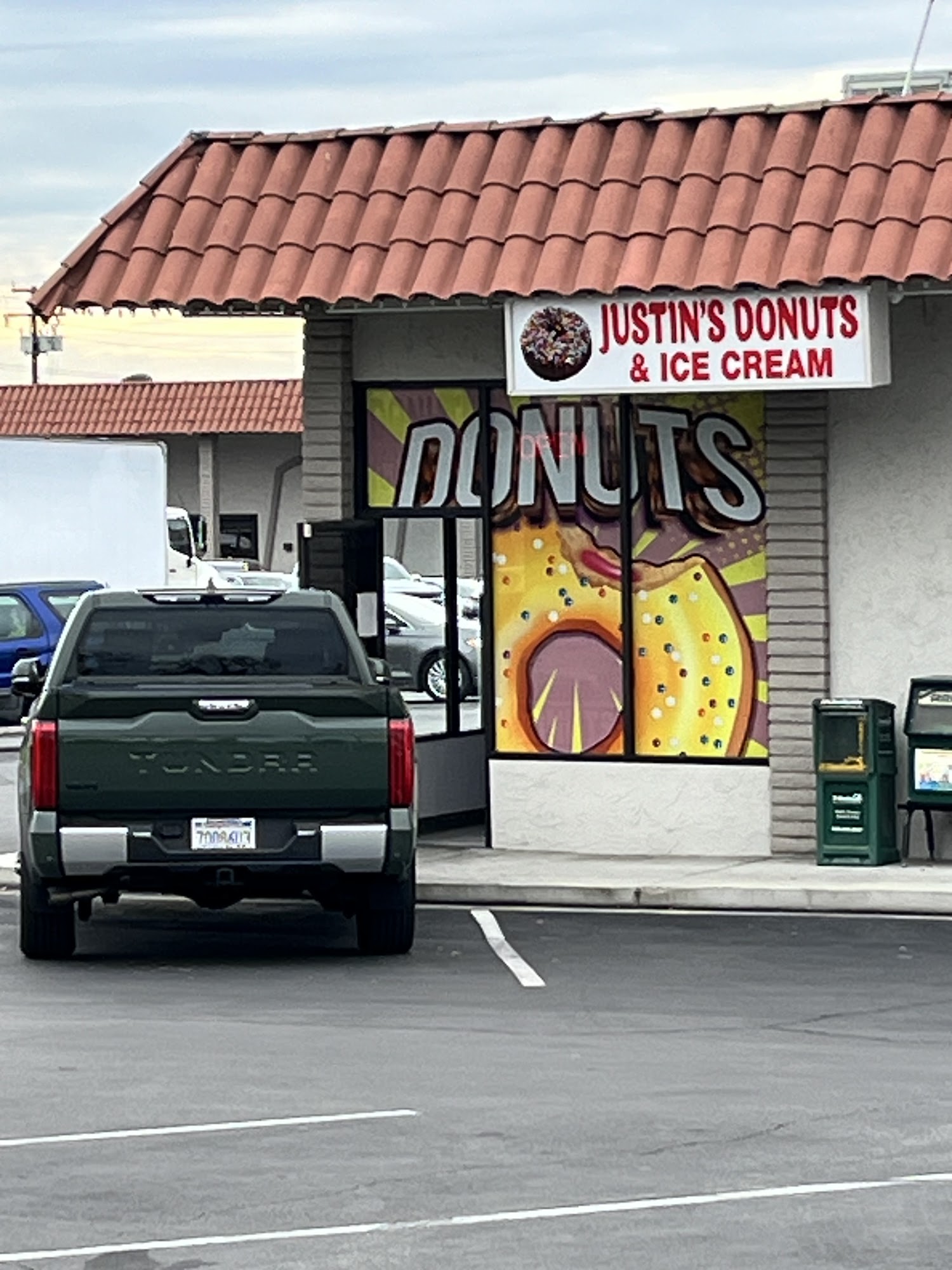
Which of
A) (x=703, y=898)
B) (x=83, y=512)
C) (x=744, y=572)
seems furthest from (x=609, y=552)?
(x=83, y=512)

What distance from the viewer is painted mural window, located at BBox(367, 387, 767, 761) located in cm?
1866

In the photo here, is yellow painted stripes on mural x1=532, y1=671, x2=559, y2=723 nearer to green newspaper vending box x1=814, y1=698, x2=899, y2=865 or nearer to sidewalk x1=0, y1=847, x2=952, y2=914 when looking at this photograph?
sidewalk x1=0, y1=847, x2=952, y2=914

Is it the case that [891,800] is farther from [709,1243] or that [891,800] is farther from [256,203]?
[709,1243]

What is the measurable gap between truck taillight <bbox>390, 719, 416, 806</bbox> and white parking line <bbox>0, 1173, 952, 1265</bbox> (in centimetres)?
553

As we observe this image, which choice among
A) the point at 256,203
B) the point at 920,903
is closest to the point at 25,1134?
the point at 920,903

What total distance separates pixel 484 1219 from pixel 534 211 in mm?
11125

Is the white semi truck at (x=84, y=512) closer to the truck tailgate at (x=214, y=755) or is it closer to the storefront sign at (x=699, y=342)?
the storefront sign at (x=699, y=342)

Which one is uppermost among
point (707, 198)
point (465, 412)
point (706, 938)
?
point (707, 198)

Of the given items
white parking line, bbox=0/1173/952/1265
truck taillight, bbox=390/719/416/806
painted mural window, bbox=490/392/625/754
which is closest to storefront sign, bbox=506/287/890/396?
painted mural window, bbox=490/392/625/754

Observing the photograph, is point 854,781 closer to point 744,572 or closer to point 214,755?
point 744,572

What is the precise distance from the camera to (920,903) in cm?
1633

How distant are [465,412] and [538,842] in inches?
120

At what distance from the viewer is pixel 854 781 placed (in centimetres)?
1770

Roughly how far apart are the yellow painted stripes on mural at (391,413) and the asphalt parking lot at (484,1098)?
4.77m
